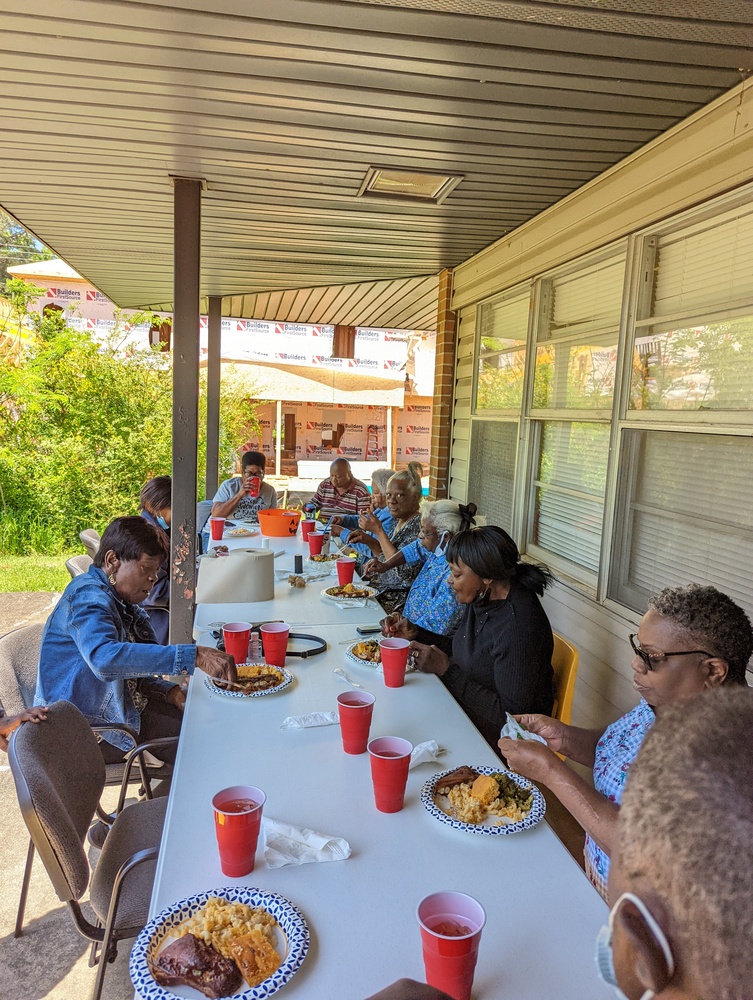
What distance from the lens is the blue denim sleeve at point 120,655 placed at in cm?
221

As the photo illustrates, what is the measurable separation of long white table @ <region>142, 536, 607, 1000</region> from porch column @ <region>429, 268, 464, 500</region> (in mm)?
4019

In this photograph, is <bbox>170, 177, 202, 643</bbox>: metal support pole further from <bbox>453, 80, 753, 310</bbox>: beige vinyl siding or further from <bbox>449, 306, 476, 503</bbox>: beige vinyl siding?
<bbox>449, 306, 476, 503</bbox>: beige vinyl siding

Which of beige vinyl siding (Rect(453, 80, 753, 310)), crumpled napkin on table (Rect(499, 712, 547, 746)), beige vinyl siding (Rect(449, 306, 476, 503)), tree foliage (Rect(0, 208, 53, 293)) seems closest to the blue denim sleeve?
crumpled napkin on table (Rect(499, 712, 547, 746))

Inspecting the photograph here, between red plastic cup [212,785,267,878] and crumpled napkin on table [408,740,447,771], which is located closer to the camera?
red plastic cup [212,785,267,878]

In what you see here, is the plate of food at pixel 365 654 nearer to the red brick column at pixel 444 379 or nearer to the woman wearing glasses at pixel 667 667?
the woman wearing glasses at pixel 667 667

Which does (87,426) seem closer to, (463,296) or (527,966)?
(463,296)

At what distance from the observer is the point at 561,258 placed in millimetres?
3781

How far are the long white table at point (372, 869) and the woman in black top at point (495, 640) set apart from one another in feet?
1.22

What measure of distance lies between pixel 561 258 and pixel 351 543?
7.97ft

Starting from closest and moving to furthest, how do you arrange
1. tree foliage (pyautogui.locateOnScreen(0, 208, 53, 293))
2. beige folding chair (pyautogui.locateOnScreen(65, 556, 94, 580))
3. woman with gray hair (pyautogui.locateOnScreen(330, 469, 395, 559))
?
beige folding chair (pyautogui.locateOnScreen(65, 556, 94, 580)) < woman with gray hair (pyautogui.locateOnScreen(330, 469, 395, 559)) < tree foliage (pyautogui.locateOnScreen(0, 208, 53, 293))

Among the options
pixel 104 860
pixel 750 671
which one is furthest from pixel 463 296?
pixel 104 860

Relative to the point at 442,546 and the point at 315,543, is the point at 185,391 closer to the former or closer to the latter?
the point at 315,543

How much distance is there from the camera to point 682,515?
2758 mm

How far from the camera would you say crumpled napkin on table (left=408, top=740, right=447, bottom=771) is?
5.65 ft
